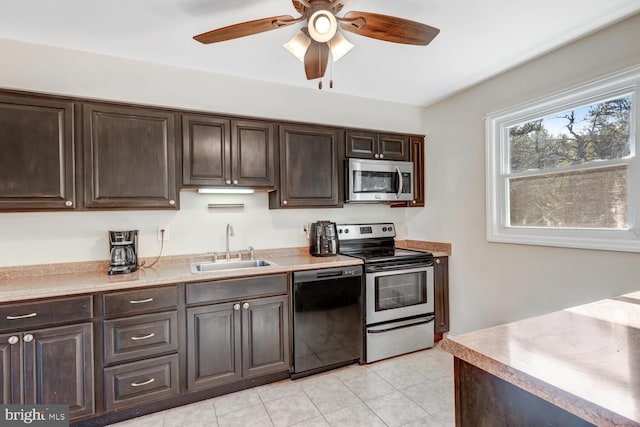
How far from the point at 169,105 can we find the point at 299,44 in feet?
4.15

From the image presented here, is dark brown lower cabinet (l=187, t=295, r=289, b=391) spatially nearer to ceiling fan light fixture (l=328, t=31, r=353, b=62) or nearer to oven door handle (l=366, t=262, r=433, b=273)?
oven door handle (l=366, t=262, r=433, b=273)

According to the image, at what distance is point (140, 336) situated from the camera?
83.5 inches

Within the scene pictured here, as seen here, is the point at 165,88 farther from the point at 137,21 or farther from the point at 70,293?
the point at 70,293

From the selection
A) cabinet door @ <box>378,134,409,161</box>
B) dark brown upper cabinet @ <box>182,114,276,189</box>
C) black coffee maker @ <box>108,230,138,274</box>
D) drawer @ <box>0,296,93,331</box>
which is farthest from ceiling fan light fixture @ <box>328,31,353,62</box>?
drawer @ <box>0,296,93,331</box>

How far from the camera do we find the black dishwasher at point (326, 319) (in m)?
2.56

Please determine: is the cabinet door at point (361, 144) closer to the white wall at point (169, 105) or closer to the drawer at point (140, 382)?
the white wall at point (169, 105)

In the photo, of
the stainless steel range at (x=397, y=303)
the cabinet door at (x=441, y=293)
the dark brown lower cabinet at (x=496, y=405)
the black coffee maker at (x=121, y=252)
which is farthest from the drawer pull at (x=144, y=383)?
the cabinet door at (x=441, y=293)

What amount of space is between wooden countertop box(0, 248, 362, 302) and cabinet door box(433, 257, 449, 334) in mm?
1016

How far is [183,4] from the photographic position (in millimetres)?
1874

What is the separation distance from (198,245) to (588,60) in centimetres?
325

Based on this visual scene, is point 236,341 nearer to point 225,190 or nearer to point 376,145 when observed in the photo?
point 225,190

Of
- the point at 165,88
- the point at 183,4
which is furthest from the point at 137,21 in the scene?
the point at 165,88

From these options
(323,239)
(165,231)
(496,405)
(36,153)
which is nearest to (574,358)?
(496,405)

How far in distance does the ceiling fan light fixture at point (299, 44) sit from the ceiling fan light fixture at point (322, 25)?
173mm
